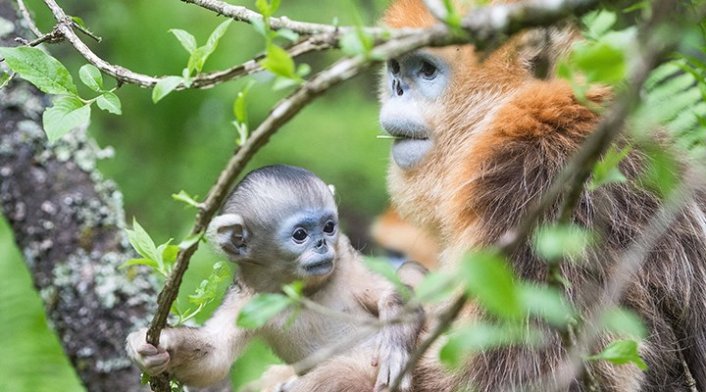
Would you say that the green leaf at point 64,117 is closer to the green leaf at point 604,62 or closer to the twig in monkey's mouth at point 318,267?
the twig in monkey's mouth at point 318,267

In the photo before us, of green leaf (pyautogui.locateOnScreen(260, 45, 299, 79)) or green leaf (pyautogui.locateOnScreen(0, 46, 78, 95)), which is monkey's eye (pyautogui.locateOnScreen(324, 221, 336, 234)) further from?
green leaf (pyautogui.locateOnScreen(260, 45, 299, 79))

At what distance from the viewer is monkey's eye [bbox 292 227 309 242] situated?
3508mm

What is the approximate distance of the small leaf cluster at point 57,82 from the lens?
2443 millimetres

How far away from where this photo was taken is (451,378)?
9.87ft

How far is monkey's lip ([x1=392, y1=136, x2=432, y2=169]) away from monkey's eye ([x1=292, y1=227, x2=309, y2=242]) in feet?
1.42

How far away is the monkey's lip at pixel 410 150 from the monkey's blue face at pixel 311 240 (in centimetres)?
35

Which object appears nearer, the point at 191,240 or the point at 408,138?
the point at 191,240

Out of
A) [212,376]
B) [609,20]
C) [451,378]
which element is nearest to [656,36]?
[609,20]

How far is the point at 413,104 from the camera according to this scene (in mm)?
3354

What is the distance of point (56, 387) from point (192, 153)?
342 cm

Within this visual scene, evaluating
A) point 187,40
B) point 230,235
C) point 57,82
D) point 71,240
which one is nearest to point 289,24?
point 187,40

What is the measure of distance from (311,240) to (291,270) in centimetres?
13

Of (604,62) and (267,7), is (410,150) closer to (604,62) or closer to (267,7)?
(267,7)

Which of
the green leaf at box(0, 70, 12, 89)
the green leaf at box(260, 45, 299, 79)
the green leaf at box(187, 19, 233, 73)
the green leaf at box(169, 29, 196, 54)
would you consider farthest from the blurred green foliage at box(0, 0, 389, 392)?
the green leaf at box(260, 45, 299, 79)
